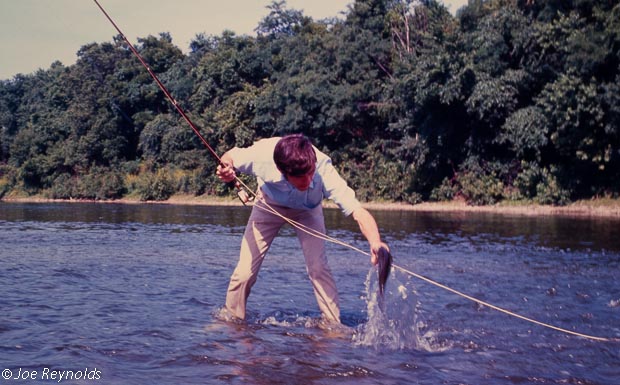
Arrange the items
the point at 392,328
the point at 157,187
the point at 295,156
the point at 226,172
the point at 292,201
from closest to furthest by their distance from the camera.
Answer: the point at 295,156, the point at 226,172, the point at 392,328, the point at 292,201, the point at 157,187

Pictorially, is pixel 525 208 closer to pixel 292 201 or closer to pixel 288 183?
pixel 292 201

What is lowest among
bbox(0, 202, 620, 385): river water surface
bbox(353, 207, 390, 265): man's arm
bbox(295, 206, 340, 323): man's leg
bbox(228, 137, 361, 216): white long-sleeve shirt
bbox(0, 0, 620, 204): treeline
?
bbox(0, 202, 620, 385): river water surface

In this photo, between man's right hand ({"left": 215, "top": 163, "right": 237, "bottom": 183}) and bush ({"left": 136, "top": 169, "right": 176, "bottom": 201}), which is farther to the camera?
bush ({"left": 136, "top": 169, "right": 176, "bottom": 201})

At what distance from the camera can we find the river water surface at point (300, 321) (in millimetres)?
4824

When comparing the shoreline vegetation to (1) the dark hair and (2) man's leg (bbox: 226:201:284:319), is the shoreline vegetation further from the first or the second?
(1) the dark hair

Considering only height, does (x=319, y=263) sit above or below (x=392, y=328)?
above

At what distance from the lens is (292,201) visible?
19.8ft

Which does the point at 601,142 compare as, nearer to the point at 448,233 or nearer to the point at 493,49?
the point at 493,49

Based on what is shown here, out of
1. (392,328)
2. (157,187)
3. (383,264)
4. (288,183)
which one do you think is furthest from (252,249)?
(157,187)

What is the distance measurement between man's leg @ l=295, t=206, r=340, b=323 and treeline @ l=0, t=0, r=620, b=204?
64.5 feet

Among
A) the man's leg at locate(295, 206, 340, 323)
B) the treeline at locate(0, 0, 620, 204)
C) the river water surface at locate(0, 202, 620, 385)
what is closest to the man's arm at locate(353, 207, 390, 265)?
the river water surface at locate(0, 202, 620, 385)

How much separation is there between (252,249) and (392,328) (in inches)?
62.5

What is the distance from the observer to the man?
519 cm

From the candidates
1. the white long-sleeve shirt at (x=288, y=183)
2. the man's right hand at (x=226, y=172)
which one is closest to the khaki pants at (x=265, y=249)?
the white long-sleeve shirt at (x=288, y=183)
